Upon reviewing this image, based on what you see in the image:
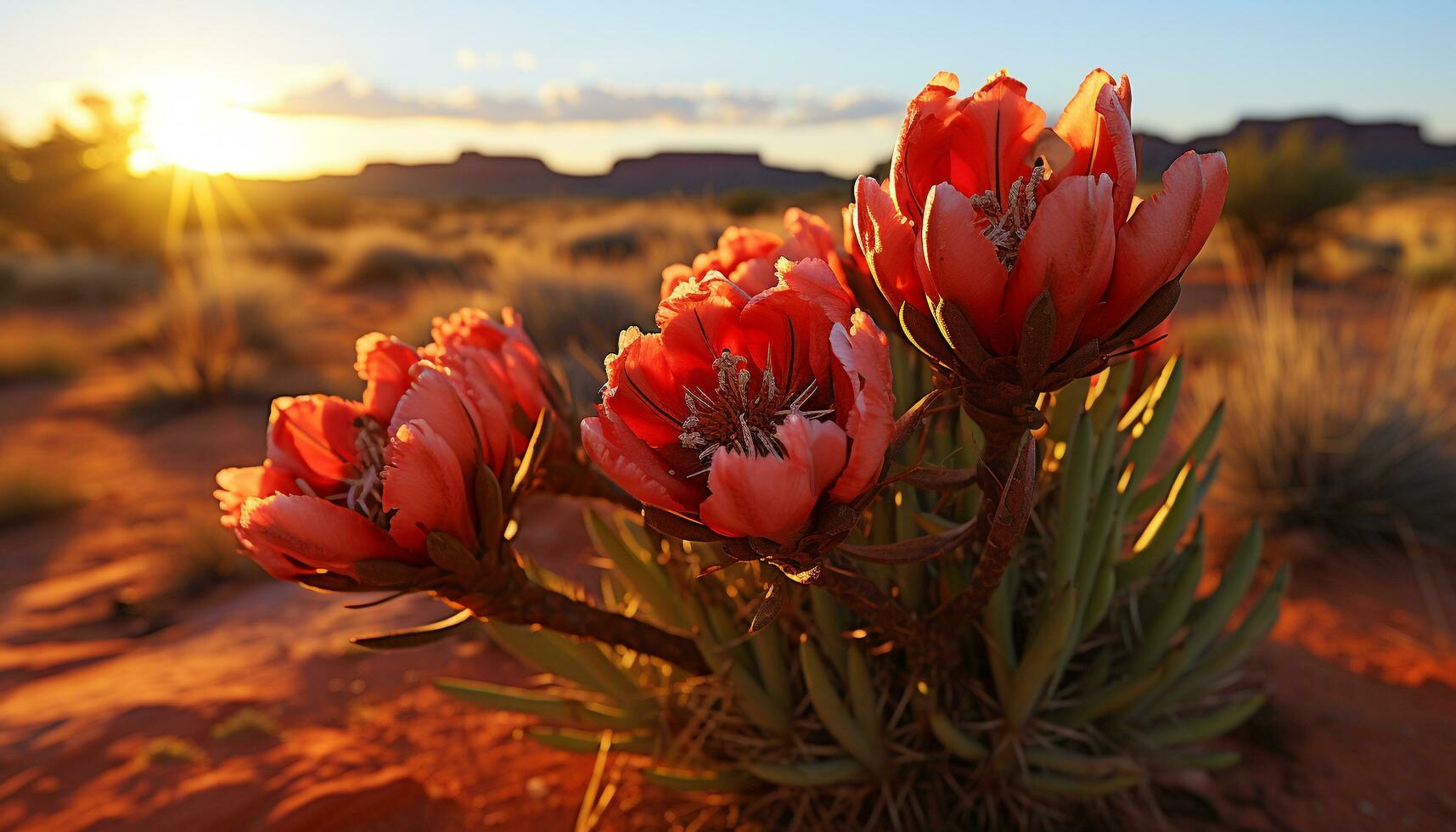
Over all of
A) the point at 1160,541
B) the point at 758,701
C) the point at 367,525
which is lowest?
the point at 758,701

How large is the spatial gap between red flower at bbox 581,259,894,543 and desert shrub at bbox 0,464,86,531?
7.55m

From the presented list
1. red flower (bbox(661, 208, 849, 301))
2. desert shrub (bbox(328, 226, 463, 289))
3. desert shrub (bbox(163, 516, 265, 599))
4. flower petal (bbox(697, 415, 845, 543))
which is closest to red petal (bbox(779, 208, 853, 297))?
red flower (bbox(661, 208, 849, 301))

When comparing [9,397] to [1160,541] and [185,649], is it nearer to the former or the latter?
[185,649]

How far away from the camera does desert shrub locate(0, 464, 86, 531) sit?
6.48 m

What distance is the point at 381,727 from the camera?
2691mm

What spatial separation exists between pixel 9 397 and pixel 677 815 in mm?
12005

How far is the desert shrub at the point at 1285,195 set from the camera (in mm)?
14992

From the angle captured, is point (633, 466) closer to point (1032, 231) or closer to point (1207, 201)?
point (1032, 231)

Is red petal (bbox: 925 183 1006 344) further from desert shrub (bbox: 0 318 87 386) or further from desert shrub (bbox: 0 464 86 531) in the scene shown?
desert shrub (bbox: 0 318 87 386)

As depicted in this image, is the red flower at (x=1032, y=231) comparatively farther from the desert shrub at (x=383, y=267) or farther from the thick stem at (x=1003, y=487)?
the desert shrub at (x=383, y=267)

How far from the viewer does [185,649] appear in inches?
153

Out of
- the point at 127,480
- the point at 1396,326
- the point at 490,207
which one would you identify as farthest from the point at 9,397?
the point at 490,207

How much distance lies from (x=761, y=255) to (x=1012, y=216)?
51 centimetres

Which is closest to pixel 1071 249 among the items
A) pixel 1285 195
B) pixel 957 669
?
pixel 957 669
